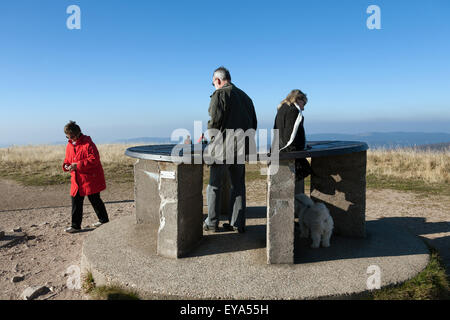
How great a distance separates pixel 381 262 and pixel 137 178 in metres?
3.41

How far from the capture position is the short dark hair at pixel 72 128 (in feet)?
17.1

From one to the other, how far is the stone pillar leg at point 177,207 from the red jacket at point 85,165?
1.91m

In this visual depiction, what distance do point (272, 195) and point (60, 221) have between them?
4803mm

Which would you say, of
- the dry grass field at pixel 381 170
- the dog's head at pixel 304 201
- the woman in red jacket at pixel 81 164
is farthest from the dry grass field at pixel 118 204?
the dog's head at pixel 304 201

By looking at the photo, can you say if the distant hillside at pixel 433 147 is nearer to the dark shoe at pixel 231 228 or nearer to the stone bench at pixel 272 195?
the stone bench at pixel 272 195

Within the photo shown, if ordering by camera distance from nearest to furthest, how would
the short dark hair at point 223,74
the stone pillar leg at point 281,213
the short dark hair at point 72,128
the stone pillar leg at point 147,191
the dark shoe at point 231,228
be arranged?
the stone pillar leg at point 281,213 < the short dark hair at point 223,74 < the dark shoe at point 231,228 < the stone pillar leg at point 147,191 < the short dark hair at point 72,128

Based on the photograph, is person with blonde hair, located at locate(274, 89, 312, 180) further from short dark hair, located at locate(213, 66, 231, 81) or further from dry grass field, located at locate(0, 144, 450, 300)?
dry grass field, located at locate(0, 144, 450, 300)

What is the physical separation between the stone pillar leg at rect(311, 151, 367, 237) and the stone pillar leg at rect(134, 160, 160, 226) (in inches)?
90.9

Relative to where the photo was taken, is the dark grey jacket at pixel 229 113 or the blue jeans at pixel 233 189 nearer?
the dark grey jacket at pixel 229 113

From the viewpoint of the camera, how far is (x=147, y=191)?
518 centimetres

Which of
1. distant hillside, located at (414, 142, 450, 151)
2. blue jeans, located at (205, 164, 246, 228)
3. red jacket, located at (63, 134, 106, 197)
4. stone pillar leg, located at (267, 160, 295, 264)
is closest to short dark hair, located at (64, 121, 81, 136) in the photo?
red jacket, located at (63, 134, 106, 197)

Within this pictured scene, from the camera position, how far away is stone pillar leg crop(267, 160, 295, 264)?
3.48 metres
